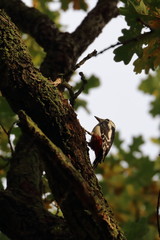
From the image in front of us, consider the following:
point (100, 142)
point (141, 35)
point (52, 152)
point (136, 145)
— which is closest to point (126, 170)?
point (136, 145)

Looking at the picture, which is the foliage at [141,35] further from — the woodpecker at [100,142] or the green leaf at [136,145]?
the green leaf at [136,145]

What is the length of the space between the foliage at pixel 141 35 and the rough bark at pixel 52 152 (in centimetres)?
68

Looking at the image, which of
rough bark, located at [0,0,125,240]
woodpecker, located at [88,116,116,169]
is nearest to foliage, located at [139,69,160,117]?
woodpecker, located at [88,116,116,169]

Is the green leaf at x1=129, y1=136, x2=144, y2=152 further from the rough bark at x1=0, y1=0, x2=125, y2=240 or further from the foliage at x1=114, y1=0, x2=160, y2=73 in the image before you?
the rough bark at x1=0, y1=0, x2=125, y2=240

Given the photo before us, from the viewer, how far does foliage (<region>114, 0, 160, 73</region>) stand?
2.87 meters

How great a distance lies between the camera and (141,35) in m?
2.93

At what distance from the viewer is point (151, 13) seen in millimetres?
2889

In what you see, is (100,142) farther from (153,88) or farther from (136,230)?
(153,88)

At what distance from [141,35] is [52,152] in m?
1.11

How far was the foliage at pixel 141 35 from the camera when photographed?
2.87 metres

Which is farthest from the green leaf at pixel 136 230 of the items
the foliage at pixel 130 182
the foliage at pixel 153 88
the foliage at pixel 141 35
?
the foliage at pixel 153 88

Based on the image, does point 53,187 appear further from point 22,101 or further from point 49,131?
point 22,101

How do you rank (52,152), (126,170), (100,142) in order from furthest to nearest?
(126,170) < (100,142) < (52,152)

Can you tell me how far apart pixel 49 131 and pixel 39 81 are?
319 millimetres
